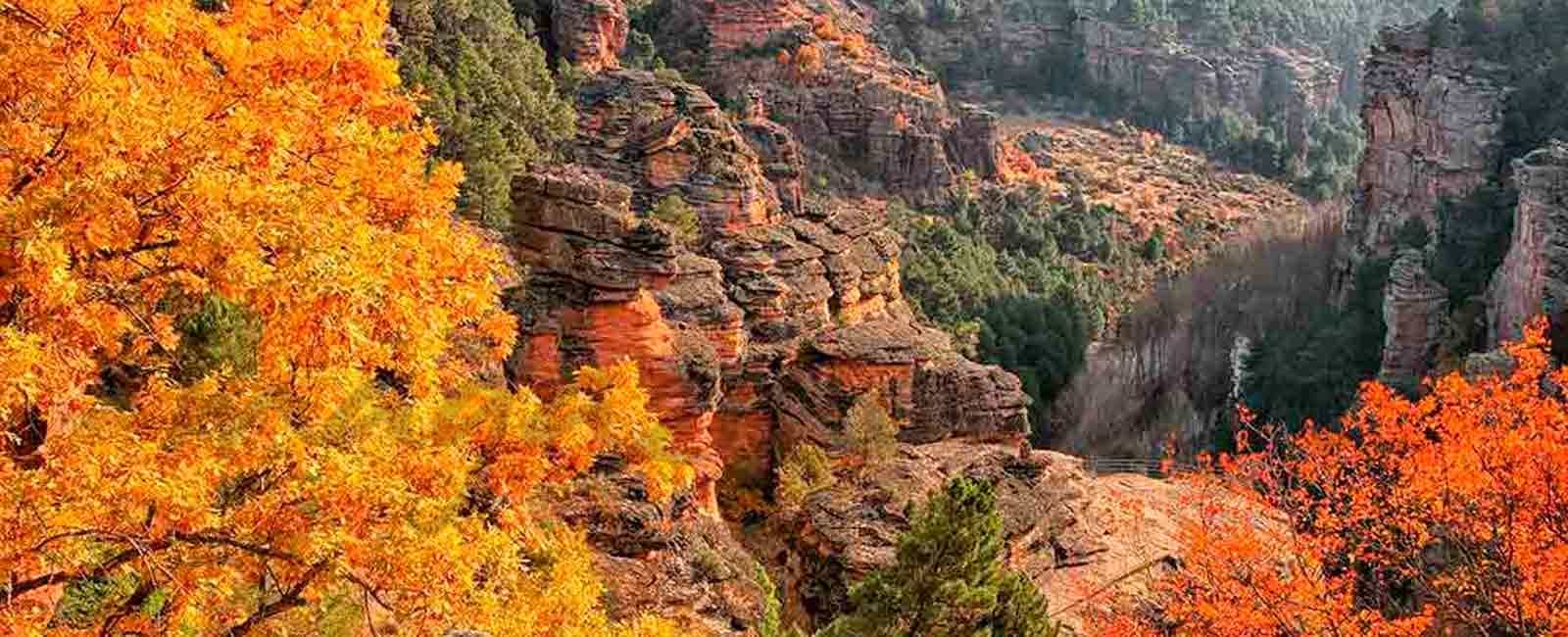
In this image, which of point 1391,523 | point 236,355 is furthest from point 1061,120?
point 236,355

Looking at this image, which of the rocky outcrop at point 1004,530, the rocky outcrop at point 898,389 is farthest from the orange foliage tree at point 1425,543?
the rocky outcrop at point 898,389

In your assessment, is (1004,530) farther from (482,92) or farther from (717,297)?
(482,92)

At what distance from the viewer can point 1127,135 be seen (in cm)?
9606

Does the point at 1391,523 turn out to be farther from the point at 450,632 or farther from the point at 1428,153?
the point at 1428,153

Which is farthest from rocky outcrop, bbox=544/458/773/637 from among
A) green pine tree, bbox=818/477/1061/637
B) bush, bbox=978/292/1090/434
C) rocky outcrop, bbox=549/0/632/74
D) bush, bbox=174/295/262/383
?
rocky outcrop, bbox=549/0/632/74

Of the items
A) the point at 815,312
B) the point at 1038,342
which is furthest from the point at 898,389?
the point at 1038,342

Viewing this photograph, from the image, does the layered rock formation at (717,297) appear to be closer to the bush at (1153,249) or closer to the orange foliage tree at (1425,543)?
the orange foliage tree at (1425,543)

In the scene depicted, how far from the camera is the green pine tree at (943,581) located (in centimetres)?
1633

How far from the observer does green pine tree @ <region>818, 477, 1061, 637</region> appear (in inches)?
643

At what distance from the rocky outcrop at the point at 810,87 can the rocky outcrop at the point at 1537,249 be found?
29.4 metres

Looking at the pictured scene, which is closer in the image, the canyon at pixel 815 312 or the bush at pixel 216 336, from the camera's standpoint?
the bush at pixel 216 336

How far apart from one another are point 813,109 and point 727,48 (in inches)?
221

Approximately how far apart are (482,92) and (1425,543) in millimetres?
27594

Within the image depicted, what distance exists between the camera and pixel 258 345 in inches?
286
